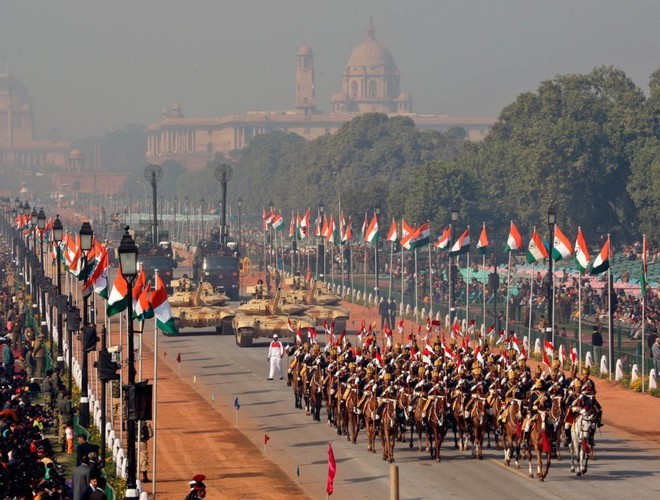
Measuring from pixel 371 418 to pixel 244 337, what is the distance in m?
27.3

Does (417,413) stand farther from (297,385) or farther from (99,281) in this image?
(99,281)

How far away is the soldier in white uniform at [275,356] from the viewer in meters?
53.5

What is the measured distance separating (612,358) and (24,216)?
55.1 metres

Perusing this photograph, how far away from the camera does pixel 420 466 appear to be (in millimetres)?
→ 37531

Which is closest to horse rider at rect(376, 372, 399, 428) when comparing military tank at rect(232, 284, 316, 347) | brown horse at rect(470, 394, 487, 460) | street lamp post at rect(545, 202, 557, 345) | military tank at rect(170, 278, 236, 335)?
brown horse at rect(470, 394, 487, 460)

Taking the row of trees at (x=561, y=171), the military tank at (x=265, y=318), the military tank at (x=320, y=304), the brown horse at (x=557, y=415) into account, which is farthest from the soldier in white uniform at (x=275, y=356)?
the row of trees at (x=561, y=171)

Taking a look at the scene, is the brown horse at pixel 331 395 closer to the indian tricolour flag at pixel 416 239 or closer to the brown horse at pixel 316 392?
the brown horse at pixel 316 392

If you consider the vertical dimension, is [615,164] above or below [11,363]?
above

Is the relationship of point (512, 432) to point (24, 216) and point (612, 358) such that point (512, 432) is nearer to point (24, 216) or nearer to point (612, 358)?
point (612, 358)

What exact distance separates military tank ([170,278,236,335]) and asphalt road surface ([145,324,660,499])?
1898 cm

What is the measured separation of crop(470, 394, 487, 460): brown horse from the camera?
123 feet

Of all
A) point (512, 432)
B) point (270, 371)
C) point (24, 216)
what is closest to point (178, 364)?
point (270, 371)

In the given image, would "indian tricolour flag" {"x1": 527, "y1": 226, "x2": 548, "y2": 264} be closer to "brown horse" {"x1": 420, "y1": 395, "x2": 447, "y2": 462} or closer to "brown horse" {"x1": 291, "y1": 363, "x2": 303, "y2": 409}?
"brown horse" {"x1": 291, "y1": 363, "x2": 303, "y2": 409}

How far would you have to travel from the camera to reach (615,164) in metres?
113
